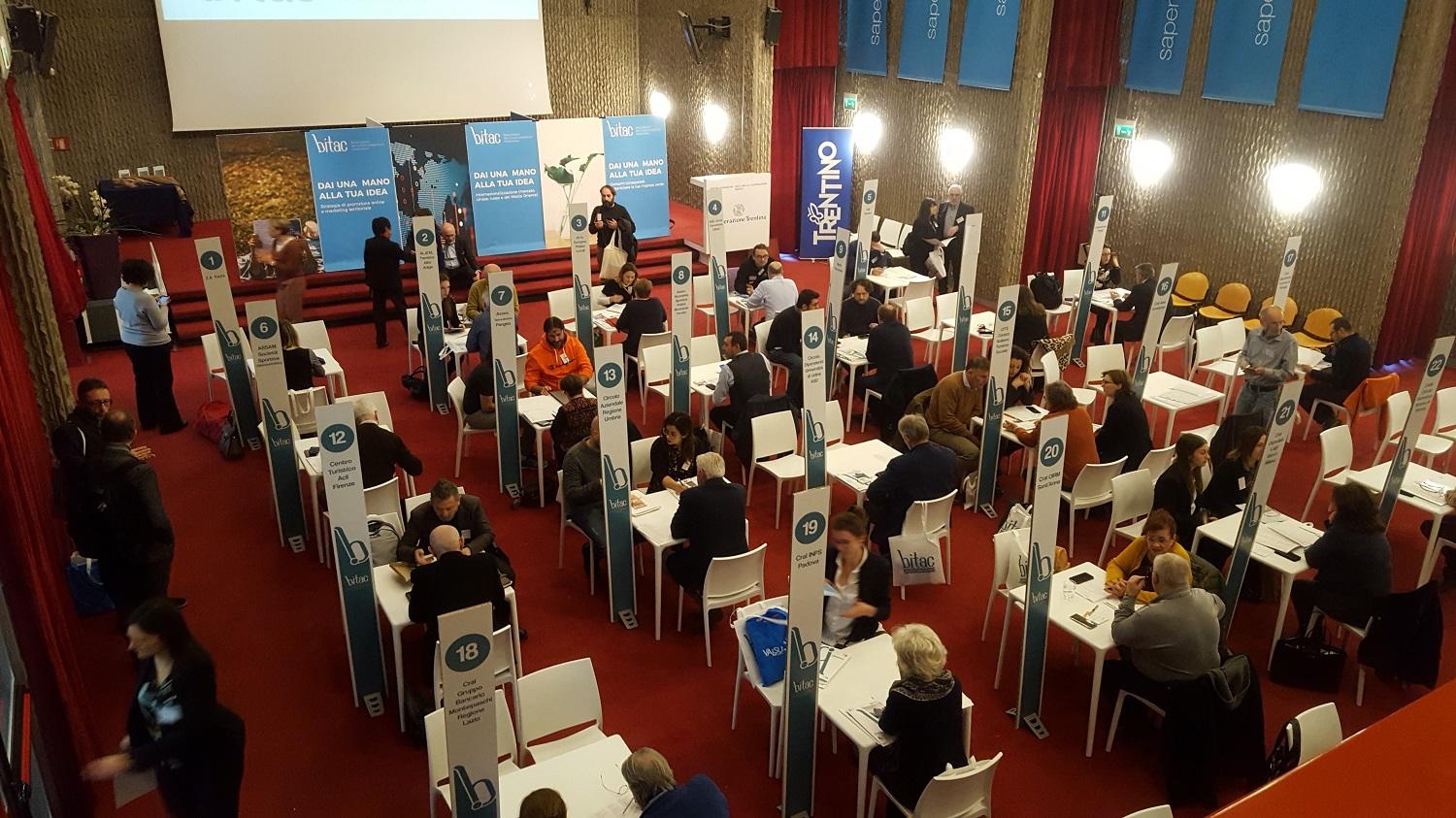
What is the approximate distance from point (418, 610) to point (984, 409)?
157 inches

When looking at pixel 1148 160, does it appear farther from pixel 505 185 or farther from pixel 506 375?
pixel 506 375

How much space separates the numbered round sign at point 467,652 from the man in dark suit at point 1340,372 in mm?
6968

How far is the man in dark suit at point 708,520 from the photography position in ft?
17.7

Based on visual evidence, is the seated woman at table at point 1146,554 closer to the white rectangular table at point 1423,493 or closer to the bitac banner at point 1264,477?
the bitac banner at point 1264,477

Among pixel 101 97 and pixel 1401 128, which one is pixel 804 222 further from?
pixel 101 97

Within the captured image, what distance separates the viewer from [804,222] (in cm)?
1391

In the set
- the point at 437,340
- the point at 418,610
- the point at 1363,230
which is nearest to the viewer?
the point at 418,610

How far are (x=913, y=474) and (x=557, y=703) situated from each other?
267 cm

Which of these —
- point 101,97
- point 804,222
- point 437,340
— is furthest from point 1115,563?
point 101,97

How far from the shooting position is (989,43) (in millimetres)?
11727

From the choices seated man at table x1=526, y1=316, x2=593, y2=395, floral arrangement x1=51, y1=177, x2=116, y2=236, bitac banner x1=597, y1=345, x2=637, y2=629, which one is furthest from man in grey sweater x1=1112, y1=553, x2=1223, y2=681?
floral arrangement x1=51, y1=177, x2=116, y2=236

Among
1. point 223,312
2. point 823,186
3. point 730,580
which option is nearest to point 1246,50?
point 823,186

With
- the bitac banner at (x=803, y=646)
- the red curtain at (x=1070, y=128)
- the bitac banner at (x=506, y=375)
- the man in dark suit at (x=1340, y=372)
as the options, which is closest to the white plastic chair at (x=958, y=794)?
the bitac banner at (x=803, y=646)

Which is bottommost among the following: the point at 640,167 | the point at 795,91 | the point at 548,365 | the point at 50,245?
the point at 548,365
